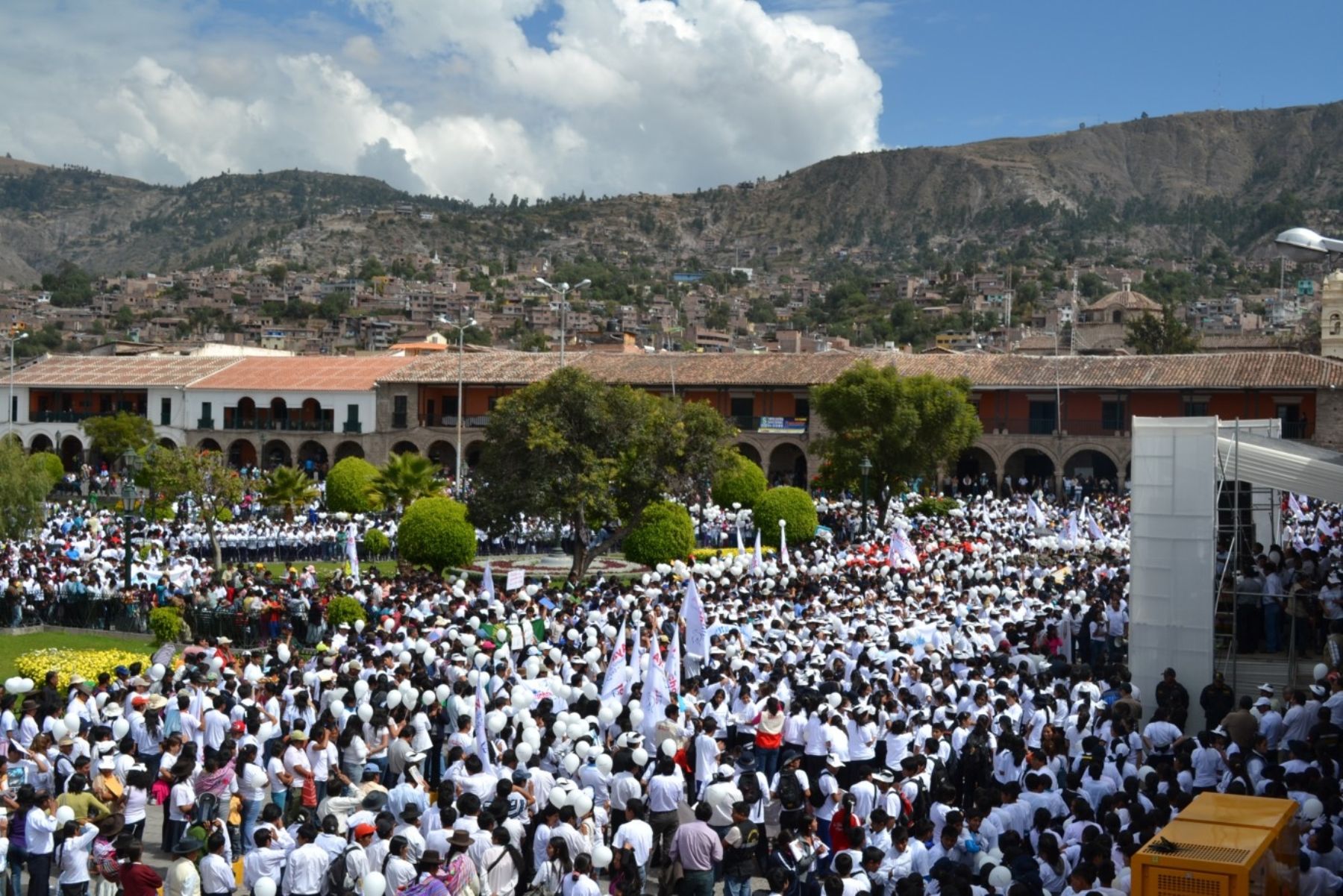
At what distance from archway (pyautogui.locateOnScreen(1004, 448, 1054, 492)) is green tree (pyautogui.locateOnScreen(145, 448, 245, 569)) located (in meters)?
27.4

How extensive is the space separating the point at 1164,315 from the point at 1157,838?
72650 millimetres

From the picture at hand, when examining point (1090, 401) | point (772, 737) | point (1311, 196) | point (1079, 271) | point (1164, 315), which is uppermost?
point (1311, 196)

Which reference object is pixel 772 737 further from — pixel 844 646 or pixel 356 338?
pixel 356 338

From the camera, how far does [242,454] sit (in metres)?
57.0

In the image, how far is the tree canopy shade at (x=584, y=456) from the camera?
25766 millimetres

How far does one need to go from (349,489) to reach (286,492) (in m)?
2.21

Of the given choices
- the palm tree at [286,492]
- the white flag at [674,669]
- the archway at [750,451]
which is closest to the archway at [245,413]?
the palm tree at [286,492]

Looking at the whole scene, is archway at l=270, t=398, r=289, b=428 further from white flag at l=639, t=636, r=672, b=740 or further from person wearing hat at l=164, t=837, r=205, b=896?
person wearing hat at l=164, t=837, r=205, b=896

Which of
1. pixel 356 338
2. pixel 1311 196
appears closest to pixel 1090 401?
pixel 356 338

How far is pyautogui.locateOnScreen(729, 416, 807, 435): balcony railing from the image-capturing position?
1943 inches

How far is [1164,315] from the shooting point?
75.9 m

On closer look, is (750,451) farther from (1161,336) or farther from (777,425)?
(1161,336)

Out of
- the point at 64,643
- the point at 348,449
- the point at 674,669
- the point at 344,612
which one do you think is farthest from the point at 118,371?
the point at 674,669

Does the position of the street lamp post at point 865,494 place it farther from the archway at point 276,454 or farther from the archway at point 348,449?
the archway at point 276,454
